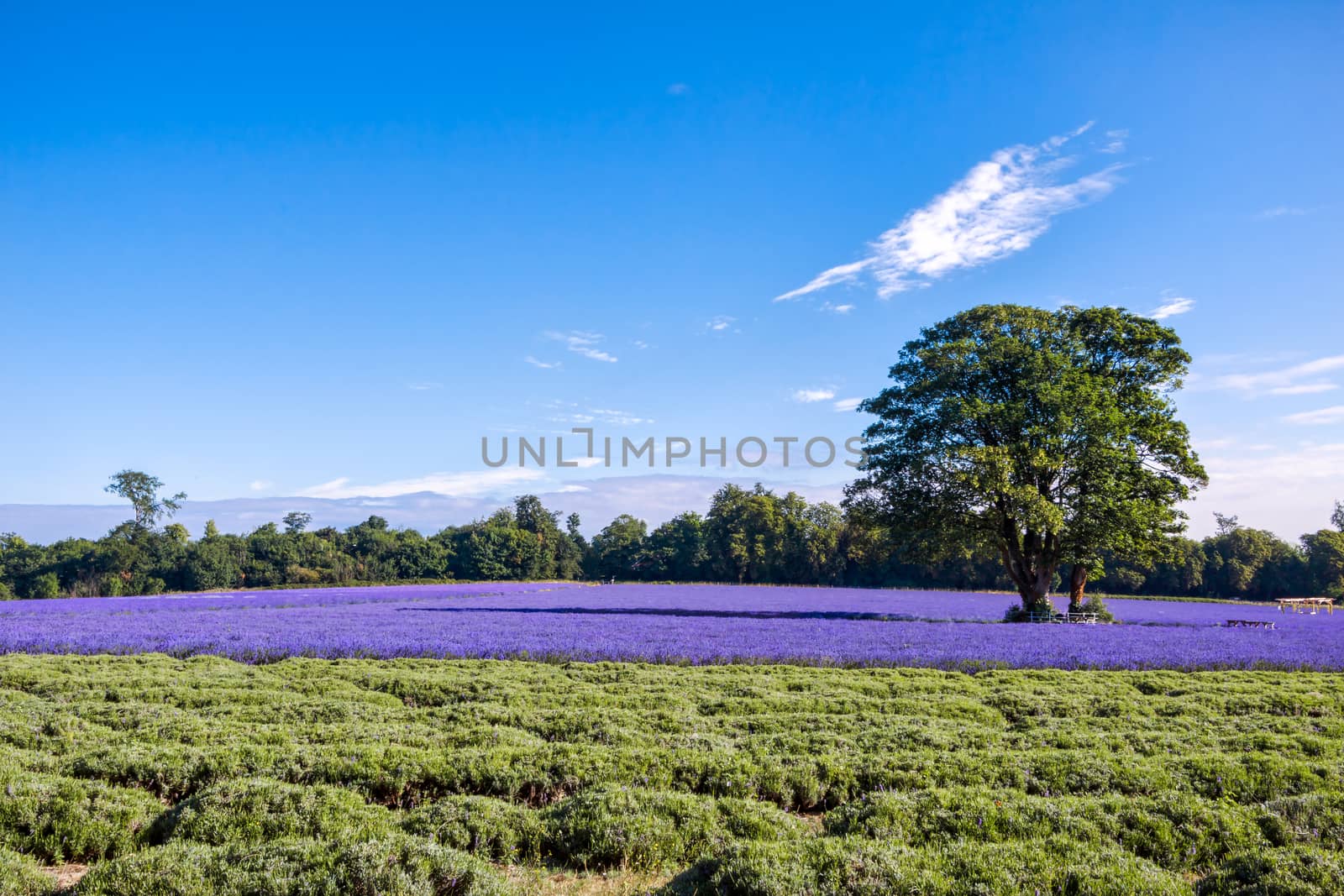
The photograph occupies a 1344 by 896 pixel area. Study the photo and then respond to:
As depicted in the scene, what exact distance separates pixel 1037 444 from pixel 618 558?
70.3 m

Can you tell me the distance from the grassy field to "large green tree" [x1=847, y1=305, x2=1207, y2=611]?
49.6 feet

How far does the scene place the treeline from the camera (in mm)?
60000

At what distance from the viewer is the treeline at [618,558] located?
60.0m

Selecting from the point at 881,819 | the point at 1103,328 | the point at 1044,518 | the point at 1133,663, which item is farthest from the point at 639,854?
the point at 1103,328

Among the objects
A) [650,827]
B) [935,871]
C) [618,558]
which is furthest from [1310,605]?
[618,558]

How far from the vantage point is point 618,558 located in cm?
9131

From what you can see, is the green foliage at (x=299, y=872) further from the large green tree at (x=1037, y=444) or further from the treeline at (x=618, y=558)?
the treeline at (x=618, y=558)

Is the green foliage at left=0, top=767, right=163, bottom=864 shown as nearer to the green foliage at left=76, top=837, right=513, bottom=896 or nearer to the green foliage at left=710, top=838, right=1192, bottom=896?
the green foliage at left=76, top=837, right=513, bottom=896

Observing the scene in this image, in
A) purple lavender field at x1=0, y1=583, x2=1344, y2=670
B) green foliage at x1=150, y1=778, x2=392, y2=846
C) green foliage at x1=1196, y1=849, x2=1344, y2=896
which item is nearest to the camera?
green foliage at x1=1196, y1=849, x2=1344, y2=896

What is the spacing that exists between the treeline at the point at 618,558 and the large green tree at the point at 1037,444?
18.7 meters

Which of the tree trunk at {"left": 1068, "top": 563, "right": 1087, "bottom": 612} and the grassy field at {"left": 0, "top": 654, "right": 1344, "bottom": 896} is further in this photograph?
the tree trunk at {"left": 1068, "top": 563, "right": 1087, "bottom": 612}

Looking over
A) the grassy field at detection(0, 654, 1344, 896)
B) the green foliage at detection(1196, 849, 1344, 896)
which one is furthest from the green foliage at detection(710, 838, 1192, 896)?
the green foliage at detection(1196, 849, 1344, 896)

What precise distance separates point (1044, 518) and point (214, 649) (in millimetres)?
23328

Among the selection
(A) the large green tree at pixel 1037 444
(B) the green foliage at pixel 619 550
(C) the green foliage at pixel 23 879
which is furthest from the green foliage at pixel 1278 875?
(B) the green foliage at pixel 619 550
